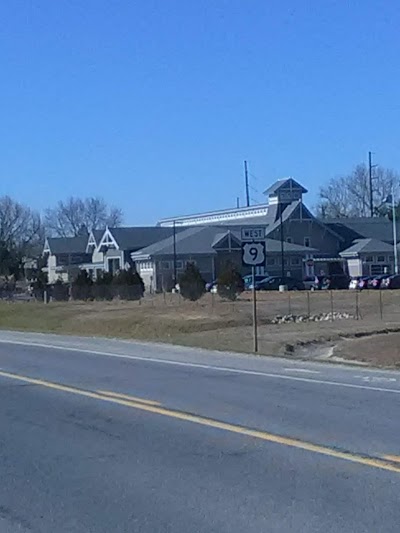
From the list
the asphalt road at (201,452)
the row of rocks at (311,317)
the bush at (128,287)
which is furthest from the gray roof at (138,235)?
the asphalt road at (201,452)

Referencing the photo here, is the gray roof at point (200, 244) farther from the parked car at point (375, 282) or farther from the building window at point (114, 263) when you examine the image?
the parked car at point (375, 282)

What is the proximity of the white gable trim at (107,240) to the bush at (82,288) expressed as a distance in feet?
93.4

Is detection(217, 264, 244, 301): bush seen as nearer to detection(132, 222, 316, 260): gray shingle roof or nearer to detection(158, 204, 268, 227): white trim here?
detection(132, 222, 316, 260): gray shingle roof

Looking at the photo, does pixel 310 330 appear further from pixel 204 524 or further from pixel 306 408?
pixel 204 524

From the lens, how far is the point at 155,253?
9469cm

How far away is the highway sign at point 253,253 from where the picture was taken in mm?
25453

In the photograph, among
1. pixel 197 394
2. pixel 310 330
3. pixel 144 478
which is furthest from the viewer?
pixel 310 330

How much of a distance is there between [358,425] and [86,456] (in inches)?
140

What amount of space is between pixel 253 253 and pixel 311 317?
79.9ft

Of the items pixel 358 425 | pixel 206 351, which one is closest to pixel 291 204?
pixel 206 351

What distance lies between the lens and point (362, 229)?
107938 millimetres

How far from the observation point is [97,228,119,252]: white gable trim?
345 ft

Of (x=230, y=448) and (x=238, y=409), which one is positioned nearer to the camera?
(x=230, y=448)

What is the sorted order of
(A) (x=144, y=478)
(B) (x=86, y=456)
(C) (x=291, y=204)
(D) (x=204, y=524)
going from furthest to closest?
(C) (x=291, y=204) → (B) (x=86, y=456) → (A) (x=144, y=478) → (D) (x=204, y=524)
